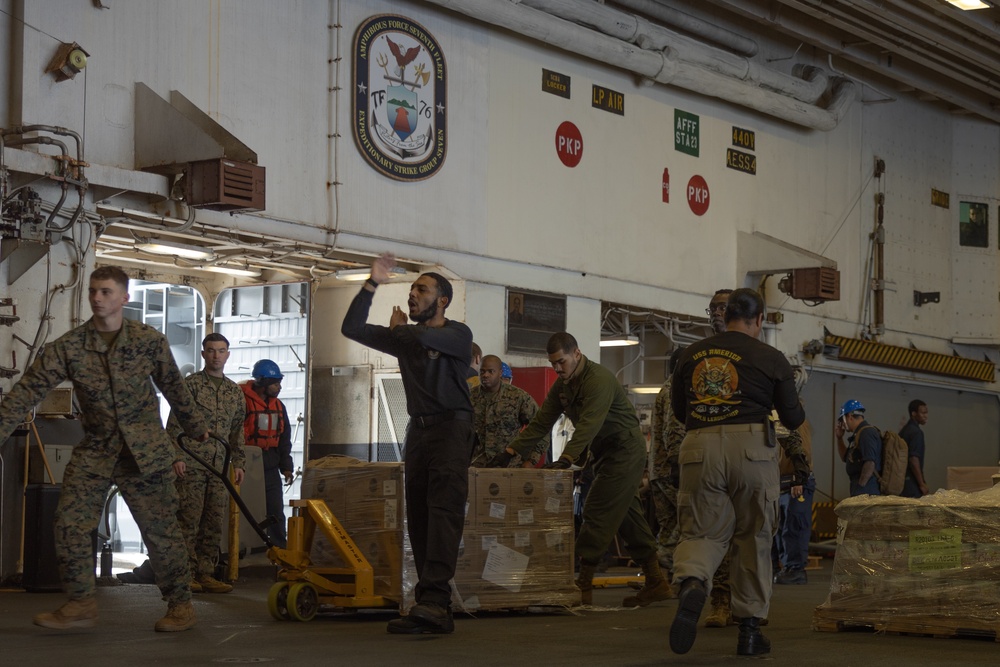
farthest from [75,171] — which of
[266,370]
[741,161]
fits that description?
[741,161]

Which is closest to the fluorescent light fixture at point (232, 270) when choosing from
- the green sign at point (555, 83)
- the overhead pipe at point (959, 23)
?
the green sign at point (555, 83)

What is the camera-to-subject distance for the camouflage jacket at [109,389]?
261 inches

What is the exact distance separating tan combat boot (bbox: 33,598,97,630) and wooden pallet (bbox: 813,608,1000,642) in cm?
411

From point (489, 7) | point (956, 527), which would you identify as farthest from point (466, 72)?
point (956, 527)

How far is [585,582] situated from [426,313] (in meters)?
2.74

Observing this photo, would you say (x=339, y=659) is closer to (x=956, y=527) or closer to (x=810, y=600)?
(x=956, y=527)

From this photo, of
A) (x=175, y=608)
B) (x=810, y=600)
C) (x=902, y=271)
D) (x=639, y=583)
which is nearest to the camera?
Answer: (x=175, y=608)

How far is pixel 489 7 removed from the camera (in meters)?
13.4

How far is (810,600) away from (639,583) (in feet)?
4.75

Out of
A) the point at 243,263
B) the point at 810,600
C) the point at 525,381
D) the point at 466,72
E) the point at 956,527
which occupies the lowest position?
the point at 810,600

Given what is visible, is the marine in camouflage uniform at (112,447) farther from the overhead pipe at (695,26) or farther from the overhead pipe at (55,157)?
the overhead pipe at (695,26)

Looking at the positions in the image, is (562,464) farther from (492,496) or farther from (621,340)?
(621,340)

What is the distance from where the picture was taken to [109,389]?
668 centimetres

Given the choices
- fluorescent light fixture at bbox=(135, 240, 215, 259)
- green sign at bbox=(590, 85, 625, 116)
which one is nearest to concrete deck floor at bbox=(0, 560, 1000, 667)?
fluorescent light fixture at bbox=(135, 240, 215, 259)
